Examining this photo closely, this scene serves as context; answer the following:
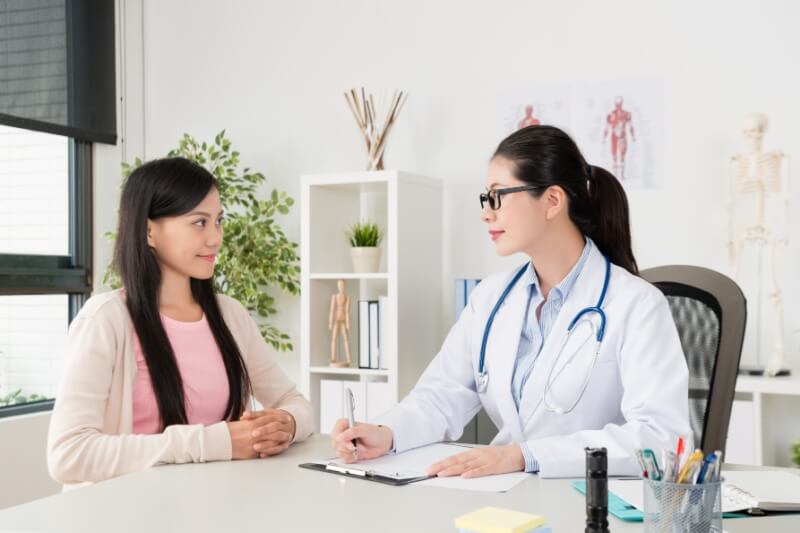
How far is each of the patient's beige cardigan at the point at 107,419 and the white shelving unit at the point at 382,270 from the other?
1.23 meters

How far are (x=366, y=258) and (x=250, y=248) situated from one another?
1.85 ft

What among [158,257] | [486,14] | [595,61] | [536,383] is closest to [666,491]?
[536,383]

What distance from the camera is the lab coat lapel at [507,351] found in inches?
77.5

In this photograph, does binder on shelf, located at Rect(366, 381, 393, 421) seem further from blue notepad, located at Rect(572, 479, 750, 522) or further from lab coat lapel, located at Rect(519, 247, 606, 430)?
blue notepad, located at Rect(572, 479, 750, 522)

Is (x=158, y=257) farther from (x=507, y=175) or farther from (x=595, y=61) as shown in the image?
(x=595, y=61)

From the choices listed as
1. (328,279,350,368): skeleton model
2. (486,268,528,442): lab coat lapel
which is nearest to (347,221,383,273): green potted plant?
(328,279,350,368): skeleton model

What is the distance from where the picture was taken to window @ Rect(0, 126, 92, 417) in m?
3.65

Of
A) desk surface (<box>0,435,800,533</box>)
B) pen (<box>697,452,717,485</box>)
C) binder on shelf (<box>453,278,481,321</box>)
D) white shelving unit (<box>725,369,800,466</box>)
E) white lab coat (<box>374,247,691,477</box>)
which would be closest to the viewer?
pen (<box>697,452,717,485</box>)

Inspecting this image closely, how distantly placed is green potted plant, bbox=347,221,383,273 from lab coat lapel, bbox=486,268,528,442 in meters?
1.47

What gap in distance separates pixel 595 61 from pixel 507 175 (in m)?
1.62

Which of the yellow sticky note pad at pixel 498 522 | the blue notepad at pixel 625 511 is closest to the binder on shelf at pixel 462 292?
the blue notepad at pixel 625 511

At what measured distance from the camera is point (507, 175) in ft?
6.67

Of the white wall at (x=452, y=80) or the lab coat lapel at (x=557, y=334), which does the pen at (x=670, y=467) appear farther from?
the white wall at (x=452, y=80)

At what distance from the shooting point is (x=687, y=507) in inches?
44.8
